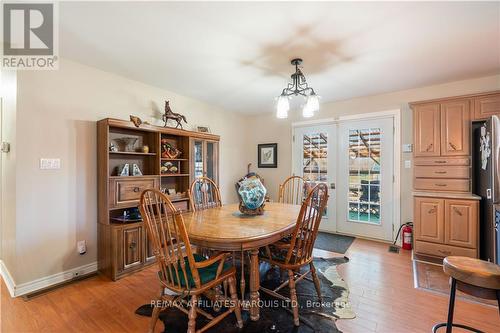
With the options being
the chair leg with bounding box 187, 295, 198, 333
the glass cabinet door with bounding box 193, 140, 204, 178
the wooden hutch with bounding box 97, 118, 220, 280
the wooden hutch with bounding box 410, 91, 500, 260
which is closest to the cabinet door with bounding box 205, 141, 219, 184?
the glass cabinet door with bounding box 193, 140, 204, 178

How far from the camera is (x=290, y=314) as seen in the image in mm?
1880

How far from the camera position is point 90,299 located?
214 cm

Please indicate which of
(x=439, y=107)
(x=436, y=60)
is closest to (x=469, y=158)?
(x=439, y=107)

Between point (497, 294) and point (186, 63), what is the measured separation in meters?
3.11

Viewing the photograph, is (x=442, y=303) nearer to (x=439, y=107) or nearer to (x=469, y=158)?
(x=469, y=158)

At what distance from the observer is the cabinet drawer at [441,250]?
2.70 m

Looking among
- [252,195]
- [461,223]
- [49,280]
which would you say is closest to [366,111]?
[461,223]

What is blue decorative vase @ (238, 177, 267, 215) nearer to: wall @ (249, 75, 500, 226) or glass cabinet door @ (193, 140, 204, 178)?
glass cabinet door @ (193, 140, 204, 178)

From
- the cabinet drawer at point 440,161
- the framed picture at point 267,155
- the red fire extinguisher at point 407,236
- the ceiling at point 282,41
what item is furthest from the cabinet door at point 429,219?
the framed picture at point 267,155

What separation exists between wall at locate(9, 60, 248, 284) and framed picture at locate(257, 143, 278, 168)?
2.72 metres

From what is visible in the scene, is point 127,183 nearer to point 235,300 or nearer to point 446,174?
point 235,300

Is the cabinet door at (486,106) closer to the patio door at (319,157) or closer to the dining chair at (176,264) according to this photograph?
the patio door at (319,157)

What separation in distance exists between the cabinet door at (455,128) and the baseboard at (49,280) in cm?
455

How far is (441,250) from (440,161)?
112cm
